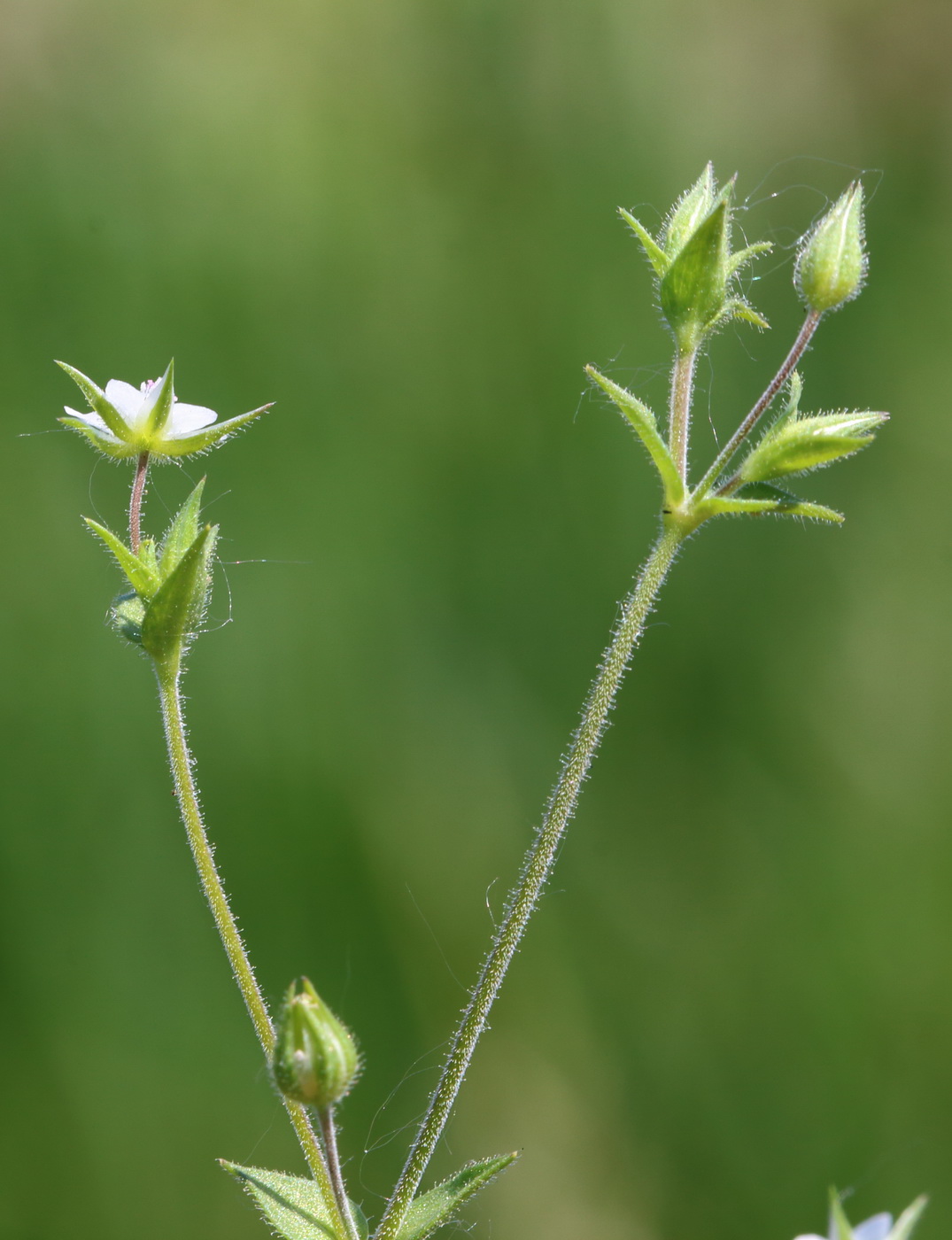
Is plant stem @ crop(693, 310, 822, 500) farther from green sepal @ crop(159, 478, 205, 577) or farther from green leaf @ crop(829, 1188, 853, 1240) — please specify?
green leaf @ crop(829, 1188, 853, 1240)

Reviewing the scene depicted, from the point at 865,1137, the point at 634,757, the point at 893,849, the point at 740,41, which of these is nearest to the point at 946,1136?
the point at 865,1137

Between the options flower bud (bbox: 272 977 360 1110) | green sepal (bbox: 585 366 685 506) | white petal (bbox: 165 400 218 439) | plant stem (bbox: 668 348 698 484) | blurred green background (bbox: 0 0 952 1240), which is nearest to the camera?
flower bud (bbox: 272 977 360 1110)

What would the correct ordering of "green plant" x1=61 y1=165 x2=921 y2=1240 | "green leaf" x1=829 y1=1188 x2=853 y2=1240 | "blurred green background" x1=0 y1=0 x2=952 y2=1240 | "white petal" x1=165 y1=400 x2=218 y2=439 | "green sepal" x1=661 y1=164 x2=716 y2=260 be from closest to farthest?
"green leaf" x1=829 y1=1188 x2=853 y2=1240
"green plant" x1=61 y1=165 x2=921 y2=1240
"green sepal" x1=661 y1=164 x2=716 y2=260
"white petal" x1=165 y1=400 x2=218 y2=439
"blurred green background" x1=0 y1=0 x2=952 y2=1240

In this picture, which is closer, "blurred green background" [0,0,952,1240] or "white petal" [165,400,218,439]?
"white petal" [165,400,218,439]

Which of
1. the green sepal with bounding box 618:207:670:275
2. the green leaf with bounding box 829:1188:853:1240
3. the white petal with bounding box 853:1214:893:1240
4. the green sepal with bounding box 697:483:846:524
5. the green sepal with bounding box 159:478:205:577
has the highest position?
the green sepal with bounding box 618:207:670:275

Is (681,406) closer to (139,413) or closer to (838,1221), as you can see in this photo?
(139,413)

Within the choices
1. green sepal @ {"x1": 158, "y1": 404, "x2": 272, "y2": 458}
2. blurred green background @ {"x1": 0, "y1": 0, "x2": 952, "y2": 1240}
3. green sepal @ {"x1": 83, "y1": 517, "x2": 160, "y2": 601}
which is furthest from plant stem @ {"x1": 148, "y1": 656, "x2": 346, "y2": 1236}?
blurred green background @ {"x1": 0, "y1": 0, "x2": 952, "y2": 1240}

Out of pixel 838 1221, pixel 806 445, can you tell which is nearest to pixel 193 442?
pixel 806 445

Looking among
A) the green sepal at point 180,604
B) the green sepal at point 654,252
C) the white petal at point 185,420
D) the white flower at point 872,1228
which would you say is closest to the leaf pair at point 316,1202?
the white flower at point 872,1228
